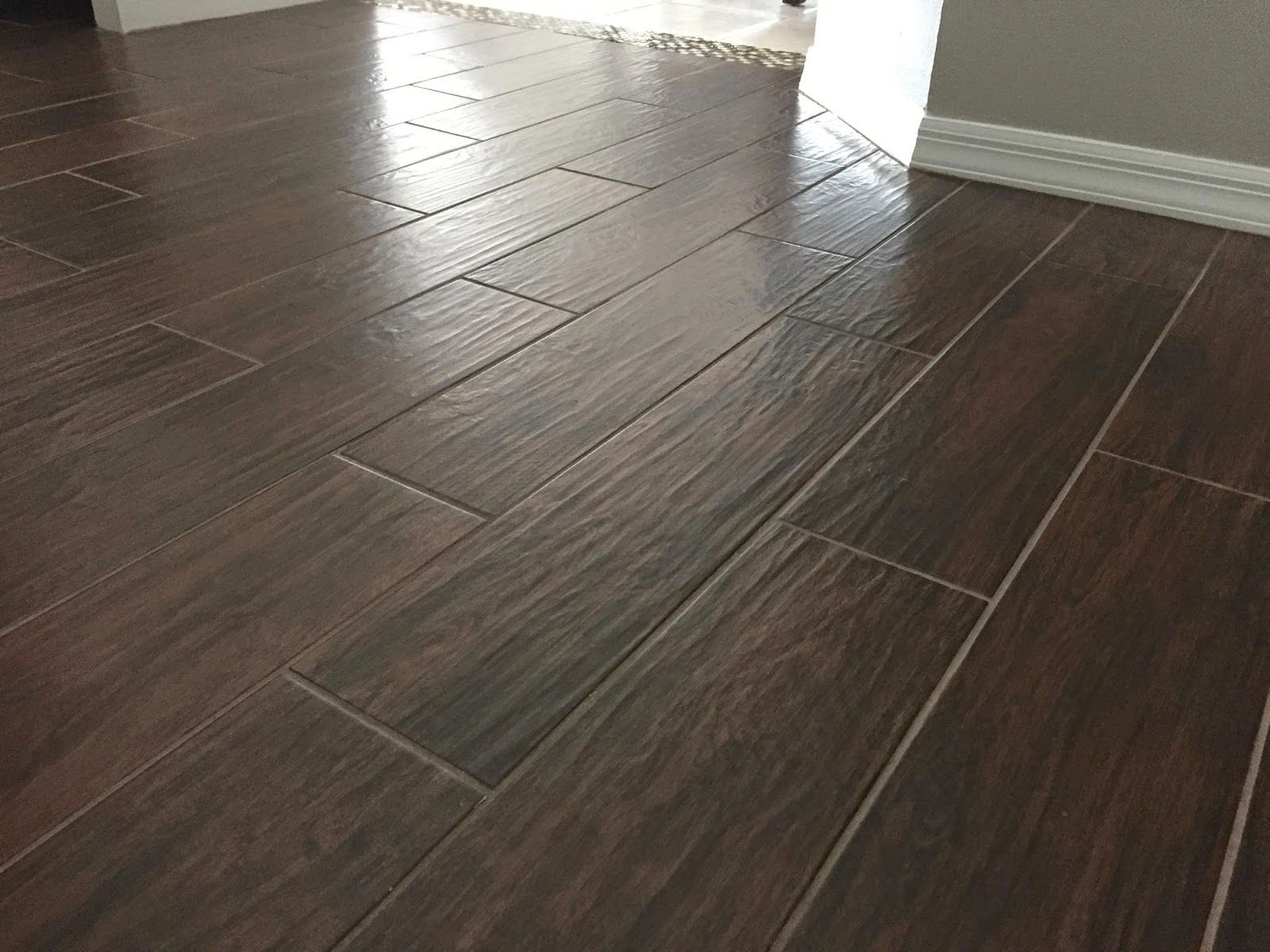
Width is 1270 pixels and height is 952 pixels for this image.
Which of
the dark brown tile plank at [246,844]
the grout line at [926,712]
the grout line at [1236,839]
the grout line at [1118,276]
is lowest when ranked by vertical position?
the grout line at [1236,839]

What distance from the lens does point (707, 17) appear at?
11.3ft

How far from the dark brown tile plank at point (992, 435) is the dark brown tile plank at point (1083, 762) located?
6 cm

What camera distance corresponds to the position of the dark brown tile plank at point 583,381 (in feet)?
3.84

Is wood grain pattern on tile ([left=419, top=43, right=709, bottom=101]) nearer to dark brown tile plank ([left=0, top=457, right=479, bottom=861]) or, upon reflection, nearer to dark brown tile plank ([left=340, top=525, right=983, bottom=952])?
dark brown tile plank ([left=0, top=457, right=479, bottom=861])

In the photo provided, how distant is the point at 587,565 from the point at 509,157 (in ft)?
4.31

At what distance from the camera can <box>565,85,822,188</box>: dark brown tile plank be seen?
2.07m

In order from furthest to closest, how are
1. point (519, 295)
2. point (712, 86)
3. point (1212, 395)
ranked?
1. point (712, 86)
2. point (519, 295)
3. point (1212, 395)

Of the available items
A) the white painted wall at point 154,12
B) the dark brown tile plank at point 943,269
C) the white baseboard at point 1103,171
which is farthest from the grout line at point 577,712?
the white painted wall at point 154,12

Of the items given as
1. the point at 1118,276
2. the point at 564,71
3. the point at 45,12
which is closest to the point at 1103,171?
the point at 1118,276

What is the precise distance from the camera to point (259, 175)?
6.47 ft

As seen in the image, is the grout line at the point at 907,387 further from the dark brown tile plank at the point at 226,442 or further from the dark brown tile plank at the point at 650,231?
the dark brown tile plank at the point at 226,442

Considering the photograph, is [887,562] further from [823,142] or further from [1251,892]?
[823,142]

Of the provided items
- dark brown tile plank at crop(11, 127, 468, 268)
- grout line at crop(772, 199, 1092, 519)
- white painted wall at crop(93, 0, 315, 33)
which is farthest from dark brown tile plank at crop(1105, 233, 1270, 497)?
white painted wall at crop(93, 0, 315, 33)

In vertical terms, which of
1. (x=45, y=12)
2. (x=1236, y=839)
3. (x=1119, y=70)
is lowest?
(x=1236, y=839)
